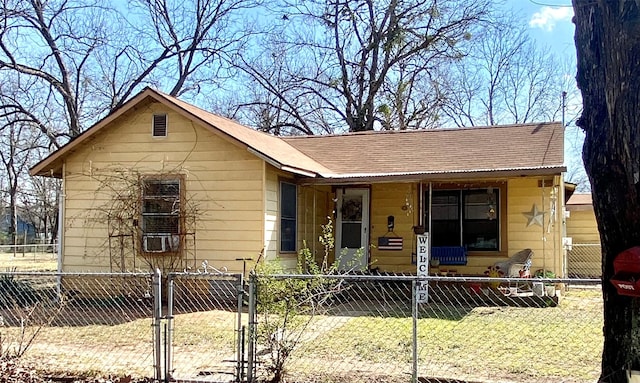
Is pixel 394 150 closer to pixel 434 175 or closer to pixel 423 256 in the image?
pixel 434 175

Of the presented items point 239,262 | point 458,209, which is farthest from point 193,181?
point 458,209

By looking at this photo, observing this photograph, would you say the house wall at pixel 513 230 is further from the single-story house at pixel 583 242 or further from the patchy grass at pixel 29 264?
the patchy grass at pixel 29 264

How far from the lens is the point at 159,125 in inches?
496

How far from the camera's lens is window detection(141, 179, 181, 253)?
12.3m

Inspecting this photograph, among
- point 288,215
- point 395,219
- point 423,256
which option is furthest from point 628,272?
point 395,219

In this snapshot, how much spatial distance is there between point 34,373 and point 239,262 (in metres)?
5.98

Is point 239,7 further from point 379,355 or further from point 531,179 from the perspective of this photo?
point 379,355

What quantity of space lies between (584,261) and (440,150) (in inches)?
293

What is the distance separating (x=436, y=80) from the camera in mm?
28953

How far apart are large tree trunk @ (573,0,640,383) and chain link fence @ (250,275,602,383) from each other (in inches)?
39.9

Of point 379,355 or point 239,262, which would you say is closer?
point 379,355

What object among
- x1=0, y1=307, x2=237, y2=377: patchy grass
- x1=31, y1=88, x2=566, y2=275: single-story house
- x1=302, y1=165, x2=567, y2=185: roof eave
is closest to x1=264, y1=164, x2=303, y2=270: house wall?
x1=31, y1=88, x2=566, y2=275: single-story house

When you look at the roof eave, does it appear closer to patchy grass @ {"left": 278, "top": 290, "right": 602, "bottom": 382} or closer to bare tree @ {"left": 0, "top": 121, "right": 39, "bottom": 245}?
patchy grass @ {"left": 278, "top": 290, "right": 602, "bottom": 382}

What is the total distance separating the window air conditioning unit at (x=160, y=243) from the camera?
40.3 feet
